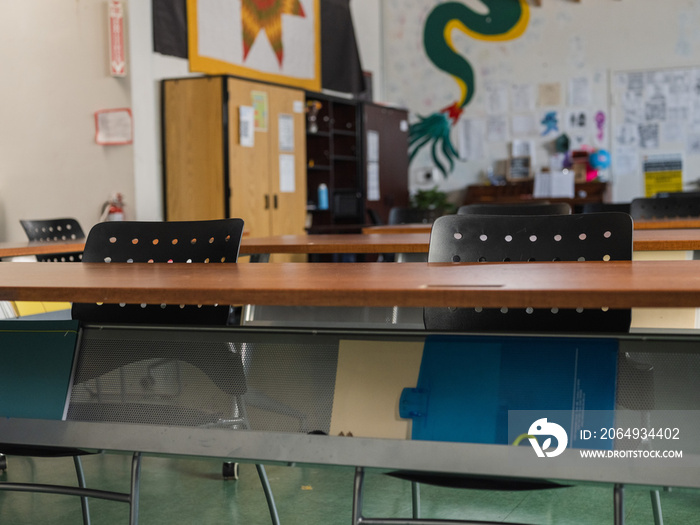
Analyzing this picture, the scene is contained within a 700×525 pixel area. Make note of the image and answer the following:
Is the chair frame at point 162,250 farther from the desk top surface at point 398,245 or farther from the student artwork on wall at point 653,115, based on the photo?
the student artwork on wall at point 653,115

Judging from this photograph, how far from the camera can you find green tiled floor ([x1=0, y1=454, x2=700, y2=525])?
2246mm

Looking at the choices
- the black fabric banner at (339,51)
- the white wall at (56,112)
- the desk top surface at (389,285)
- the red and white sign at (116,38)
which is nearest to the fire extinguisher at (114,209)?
the white wall at (56,112)

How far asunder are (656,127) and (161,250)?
738 cm

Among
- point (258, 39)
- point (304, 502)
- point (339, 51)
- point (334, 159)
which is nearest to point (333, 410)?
point (304, 502)

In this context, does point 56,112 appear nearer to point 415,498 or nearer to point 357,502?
point 415,498

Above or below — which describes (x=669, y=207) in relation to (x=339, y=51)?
below

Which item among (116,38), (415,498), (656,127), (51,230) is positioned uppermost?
(116,38)

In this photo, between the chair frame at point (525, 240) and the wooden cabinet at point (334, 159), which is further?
the wooden cabinet at point (334, 159)

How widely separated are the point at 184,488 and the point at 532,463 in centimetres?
160

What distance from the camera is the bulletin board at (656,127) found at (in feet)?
26.6

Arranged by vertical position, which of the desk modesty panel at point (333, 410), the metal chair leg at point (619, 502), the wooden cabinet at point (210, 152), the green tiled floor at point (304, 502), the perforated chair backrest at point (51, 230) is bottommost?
the green tiled floor at point (304, 502)

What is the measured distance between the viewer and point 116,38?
5652mm

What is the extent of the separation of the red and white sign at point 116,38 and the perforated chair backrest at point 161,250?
4.05 metres

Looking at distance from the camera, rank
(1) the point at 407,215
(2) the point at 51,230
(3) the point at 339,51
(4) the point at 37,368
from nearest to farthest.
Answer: (4) the point at 37,368, (2) the point at 51,230, (1) the point at 407,215, (3) the point at 339,51
